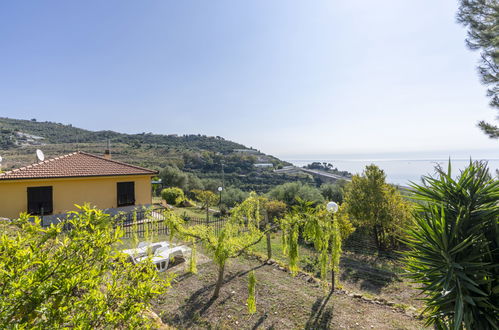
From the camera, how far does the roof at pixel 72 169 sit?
1301 centimetres

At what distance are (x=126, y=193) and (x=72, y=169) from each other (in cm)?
348

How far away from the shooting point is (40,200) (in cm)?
1330

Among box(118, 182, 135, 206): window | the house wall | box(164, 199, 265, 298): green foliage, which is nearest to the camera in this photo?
box(164, 199, 265, 298): green foliage

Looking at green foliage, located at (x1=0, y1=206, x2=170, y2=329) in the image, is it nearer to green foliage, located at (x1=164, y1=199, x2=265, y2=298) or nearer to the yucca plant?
green foliage, located at (x1=164, y1=199, x2=265, y2=298)

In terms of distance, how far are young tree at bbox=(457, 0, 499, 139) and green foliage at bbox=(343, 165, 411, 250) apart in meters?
4.88

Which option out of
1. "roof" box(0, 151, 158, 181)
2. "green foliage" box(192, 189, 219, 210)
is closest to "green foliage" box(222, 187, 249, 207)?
"green foliage" box(192, 189, 219, 210)

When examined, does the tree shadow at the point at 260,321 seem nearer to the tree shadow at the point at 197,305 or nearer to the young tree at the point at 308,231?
the tree shadow at the point at 197,305

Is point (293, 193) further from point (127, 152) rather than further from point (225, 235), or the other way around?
point (127, 152)

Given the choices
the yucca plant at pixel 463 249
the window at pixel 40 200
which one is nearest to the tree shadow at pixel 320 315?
the yucca plant at pixel 463 249

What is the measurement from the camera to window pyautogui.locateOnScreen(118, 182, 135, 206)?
1579 centimetres

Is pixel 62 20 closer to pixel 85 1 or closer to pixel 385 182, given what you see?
pixel 85 1

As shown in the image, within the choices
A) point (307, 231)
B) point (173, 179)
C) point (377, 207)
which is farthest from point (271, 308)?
point (173, 179)

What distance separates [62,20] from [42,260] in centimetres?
1420

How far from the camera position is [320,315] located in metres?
5.55
